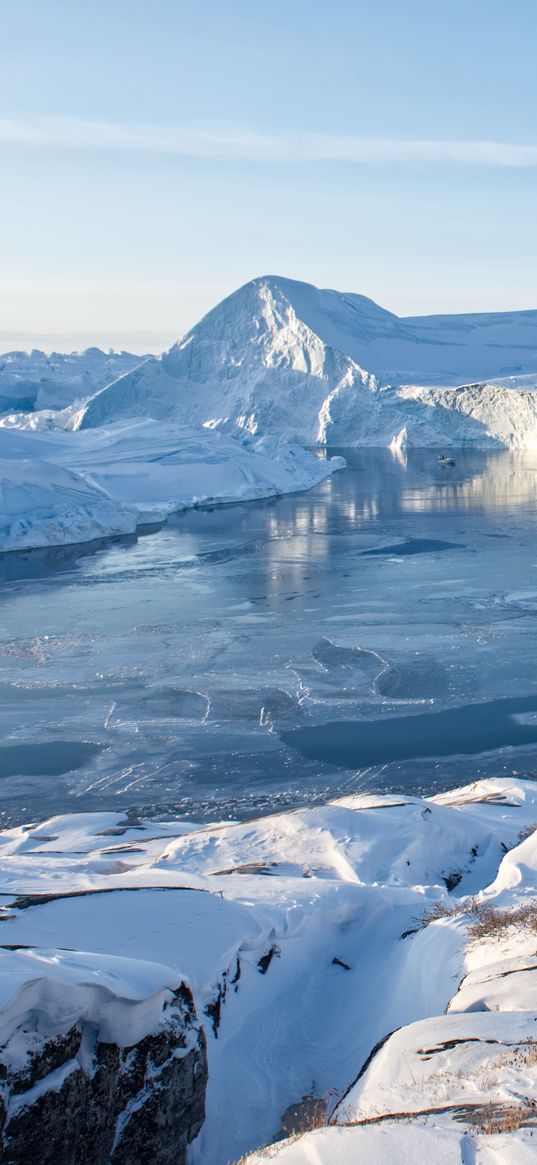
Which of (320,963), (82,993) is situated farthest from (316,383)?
(82,993)

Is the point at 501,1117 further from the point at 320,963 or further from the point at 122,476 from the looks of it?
the point at 122,476

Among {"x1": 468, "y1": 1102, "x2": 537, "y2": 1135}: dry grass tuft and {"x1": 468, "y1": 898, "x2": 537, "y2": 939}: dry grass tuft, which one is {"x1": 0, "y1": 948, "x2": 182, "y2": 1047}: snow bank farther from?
{"x1": 468, "y1": 898, "x2": 537, "y2": 939}: dry grass tuft

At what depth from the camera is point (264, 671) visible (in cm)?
1363

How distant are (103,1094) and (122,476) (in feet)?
112

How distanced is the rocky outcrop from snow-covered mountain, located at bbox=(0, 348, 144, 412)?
71.0 metres

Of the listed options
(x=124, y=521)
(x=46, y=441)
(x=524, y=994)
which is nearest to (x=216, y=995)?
(x=524, y=994)

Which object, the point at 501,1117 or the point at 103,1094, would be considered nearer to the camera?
the point at 501,1117

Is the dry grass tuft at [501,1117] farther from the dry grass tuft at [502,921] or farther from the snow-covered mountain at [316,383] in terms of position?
the snow-covered mountain at [316,383]

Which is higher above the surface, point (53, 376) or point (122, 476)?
point (53, 376)

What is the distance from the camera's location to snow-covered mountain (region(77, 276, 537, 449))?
61.6 m

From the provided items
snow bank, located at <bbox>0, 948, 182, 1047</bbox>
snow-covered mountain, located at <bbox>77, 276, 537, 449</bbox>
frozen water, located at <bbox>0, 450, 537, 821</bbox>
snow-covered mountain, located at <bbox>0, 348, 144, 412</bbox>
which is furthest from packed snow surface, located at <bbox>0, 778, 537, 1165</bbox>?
snow-covered mountain, located at <bbox>0, 348, 144, 412</bbox>

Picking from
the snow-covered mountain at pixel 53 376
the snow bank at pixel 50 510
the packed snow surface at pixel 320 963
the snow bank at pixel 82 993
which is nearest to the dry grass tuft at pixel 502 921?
the packed snow surface at pixel 320 963

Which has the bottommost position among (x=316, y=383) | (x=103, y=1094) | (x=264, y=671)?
(x=264, y=671)

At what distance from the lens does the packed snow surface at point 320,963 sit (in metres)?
3.64
